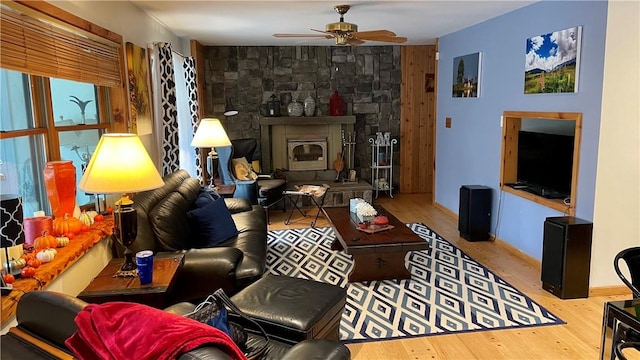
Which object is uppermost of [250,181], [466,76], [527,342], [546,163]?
[466,76]

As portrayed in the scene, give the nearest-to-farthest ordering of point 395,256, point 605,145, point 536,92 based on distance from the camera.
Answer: point 605,145, point 395,256, point 536,92

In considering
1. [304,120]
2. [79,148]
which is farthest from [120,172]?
[304,120]

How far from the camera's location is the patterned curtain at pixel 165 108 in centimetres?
439

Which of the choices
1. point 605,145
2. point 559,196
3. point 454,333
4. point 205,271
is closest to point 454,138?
point 559,196

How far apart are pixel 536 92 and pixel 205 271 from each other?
3292mm

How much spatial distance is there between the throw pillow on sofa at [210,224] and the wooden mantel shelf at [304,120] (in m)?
3.37

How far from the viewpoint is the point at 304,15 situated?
4.56m

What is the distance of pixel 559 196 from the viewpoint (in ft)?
13.0

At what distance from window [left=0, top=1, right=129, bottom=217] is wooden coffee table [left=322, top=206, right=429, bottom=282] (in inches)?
79.9

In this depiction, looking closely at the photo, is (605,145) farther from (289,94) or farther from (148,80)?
(289,94)

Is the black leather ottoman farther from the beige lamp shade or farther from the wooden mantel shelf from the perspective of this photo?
the wooden mantel shelf

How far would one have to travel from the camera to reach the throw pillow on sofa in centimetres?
351

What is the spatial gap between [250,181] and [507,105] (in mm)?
3086

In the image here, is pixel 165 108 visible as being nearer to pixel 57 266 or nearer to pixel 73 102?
pixel 73 102
